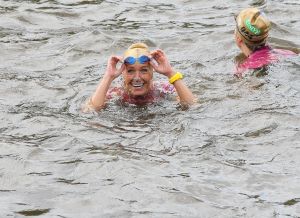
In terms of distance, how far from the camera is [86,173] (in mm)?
7672

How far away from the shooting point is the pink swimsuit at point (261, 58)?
432 inches

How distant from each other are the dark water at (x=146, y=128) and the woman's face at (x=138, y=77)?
297 millimetres

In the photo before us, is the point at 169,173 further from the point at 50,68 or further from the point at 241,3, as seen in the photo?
the point at 241,3

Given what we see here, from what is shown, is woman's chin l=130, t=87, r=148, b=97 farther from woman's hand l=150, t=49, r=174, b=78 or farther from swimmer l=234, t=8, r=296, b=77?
swimmer l=234, t=8, r=296, b=77

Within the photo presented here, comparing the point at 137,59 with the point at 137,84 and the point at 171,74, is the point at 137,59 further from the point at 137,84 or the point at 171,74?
the point at 171,74

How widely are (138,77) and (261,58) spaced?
2.31 m

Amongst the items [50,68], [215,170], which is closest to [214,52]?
[50,68]

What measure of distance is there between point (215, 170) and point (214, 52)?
207 inches

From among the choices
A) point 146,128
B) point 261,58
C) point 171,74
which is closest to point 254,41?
point 261,58

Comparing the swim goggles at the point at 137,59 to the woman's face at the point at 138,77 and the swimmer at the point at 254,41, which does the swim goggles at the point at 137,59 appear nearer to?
the woman's face at the point at 138,77

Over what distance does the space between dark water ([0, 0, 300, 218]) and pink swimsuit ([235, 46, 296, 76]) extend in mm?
174

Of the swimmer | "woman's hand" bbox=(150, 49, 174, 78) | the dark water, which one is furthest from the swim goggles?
the swimmer

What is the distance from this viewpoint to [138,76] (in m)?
9.68

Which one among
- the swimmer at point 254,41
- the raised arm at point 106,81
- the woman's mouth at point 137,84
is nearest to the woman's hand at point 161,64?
the woman's mouth at point 137,84
